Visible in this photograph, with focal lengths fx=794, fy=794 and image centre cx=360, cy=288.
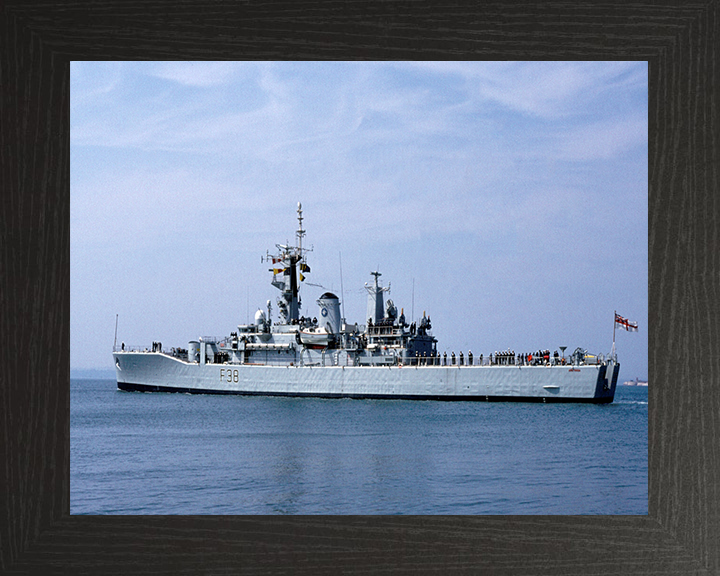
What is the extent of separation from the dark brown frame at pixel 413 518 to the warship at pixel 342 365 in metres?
16.2

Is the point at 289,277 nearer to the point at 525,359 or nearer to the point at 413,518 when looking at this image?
the point at 525,359

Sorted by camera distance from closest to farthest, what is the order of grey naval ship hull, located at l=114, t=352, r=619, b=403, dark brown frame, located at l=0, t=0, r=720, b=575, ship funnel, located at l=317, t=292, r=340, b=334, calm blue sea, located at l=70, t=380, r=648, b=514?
dark brown frame, located at l=0, t=0, r=720, b=575, calm blue sea, located at l=70, t=380, r=648, b=514, grey naval ship hull, located at l=114, t=352, r=619, b=403, ship funnel, located at l=317, t=292, r=340, b=334

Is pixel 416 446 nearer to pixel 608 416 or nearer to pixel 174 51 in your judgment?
pixel 608 416

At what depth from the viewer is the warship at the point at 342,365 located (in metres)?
18.3

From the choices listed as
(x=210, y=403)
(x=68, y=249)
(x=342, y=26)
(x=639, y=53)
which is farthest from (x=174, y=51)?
(x=210, y=403)

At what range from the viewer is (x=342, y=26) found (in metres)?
2.29

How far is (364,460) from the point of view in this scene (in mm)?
10000

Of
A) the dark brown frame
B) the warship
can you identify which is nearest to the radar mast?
the warship

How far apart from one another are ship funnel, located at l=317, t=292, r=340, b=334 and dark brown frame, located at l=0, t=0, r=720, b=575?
19091 mm

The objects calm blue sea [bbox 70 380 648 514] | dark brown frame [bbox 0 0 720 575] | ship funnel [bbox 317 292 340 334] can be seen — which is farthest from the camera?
ship funnel [bbox 317 292 340 334]

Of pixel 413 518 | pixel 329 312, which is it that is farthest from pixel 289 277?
pixel 413 518

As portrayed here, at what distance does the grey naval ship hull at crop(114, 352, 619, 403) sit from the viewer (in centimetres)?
1819

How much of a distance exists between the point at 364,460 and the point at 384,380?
9.59 metres

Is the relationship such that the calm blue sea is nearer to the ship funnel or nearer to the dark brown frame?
the ship funnel
